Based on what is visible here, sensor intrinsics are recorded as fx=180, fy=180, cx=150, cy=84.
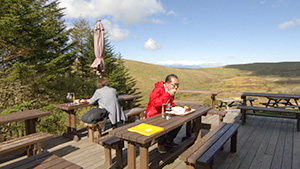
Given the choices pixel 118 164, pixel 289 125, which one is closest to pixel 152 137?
pixel 118 164

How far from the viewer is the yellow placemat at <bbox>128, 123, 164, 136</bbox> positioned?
95.8 inches

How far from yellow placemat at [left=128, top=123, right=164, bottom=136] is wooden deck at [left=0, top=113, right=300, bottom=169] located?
112cm

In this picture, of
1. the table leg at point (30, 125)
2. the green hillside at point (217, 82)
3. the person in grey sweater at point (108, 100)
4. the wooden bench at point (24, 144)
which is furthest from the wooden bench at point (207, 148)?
the green hillside at point (217, 82)

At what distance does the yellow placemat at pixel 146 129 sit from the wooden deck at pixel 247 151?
1119 mm

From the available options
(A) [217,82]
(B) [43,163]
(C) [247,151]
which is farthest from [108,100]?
(A) [217,82]

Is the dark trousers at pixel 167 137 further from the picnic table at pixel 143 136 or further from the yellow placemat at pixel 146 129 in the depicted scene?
the yellow placemat at pixel 146 129

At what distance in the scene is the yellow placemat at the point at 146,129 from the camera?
2.43m

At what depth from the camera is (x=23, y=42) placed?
9.14m

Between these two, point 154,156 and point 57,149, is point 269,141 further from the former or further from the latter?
point 57,149

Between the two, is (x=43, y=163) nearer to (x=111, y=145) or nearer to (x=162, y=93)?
(x=111, y=145)

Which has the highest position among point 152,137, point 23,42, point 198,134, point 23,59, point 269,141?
point 23,42

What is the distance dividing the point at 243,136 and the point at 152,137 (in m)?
3.71

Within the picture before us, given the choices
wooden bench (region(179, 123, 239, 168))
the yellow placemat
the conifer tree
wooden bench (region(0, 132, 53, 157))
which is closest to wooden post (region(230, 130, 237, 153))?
wooden bench (region(179, 123, 239, 168))

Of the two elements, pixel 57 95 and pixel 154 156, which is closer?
pixel 154 156
